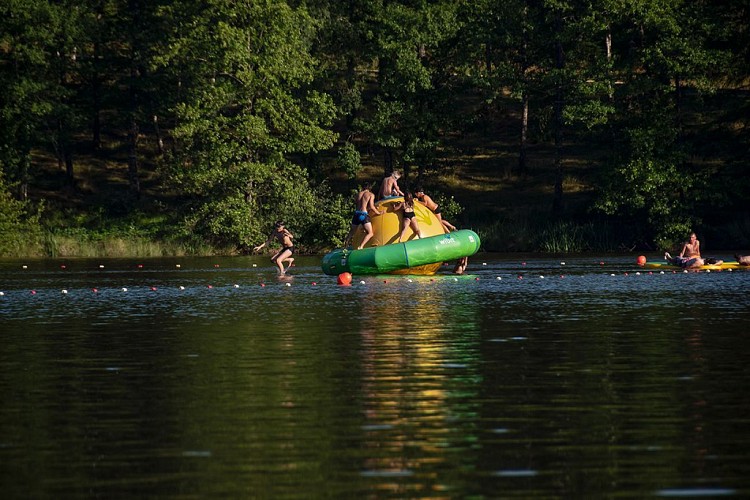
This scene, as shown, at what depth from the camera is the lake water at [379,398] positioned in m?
10.6

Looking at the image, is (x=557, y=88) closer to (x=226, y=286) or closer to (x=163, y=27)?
(x=163, y=27)

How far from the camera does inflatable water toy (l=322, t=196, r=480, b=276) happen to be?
3916 cm

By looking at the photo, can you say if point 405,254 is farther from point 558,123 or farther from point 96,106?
point 96,106

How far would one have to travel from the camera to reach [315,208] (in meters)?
64.2

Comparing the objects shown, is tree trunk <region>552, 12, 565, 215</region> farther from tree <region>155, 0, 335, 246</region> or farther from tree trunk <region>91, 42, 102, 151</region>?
tree trunk <region>91, 42, 102, 151</region>

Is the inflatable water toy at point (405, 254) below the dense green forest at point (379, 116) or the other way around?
below

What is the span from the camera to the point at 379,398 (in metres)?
14.7

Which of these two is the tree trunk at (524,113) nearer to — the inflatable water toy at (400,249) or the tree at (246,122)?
the tree at (246,122)

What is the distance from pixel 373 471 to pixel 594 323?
13640 mm

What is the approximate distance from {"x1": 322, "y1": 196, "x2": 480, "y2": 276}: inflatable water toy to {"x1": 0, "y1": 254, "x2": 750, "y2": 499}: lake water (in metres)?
8.77

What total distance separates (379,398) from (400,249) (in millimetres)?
24411

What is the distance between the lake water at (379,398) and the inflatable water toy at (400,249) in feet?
28.8

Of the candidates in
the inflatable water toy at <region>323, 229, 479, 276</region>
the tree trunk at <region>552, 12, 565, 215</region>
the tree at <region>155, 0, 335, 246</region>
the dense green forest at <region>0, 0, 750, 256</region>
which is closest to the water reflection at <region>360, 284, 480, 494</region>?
the inflatable water toy at <region>323, 229, 479, 276</region>

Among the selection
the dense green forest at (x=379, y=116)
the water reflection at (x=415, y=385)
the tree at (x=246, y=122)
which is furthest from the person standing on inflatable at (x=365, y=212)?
the tree at (x=246, y=122)
